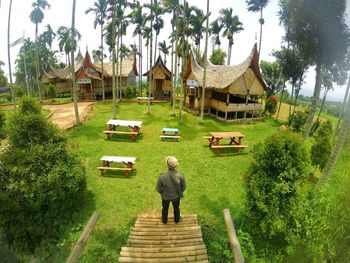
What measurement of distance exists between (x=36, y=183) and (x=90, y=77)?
28.3 m

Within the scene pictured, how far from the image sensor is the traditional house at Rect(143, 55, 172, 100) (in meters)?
35.8

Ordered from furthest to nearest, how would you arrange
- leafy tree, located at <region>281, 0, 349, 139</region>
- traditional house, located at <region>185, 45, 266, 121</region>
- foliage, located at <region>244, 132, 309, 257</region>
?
traditional house, located at <region>185, 45, 266, 121</region> → leafy tree, located at <region>281, 0, 349, 139</region> → foliage, located at <region>244, 132, 309, 257</region>

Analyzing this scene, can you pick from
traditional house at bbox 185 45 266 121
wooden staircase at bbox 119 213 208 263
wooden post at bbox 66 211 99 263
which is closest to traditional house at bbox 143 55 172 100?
traditional house at bbox 185 45 266 121

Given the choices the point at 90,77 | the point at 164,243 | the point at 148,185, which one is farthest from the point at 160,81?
the point at 164,243

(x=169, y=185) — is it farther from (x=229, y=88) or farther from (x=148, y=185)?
(x=229, y=88)

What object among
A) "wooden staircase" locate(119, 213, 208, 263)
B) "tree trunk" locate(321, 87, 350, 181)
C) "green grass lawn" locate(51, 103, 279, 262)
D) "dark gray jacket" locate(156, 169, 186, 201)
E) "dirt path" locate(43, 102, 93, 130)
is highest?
"tree trunk" locate(321, 87, 350, 181)

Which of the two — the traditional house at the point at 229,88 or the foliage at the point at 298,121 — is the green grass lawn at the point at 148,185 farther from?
the foliage at the point at 298,121

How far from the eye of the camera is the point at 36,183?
8.47m

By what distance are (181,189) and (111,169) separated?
663 centimetres

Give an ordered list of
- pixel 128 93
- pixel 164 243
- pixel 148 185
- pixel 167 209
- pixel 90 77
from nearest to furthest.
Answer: pixel 164 243
pixel 167 209
pixel 148 185
pixel 90 77
pixel 128 93

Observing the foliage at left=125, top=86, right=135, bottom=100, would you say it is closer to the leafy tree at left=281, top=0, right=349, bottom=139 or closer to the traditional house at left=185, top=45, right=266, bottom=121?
the traditional house at left=185, top=45, right=266, bottom=121

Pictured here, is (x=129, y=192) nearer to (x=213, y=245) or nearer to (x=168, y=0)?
(x=213, y=245)

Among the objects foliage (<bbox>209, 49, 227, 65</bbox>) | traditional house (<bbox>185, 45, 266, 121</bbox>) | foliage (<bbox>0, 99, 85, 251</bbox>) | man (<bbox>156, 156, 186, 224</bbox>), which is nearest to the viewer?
man (<bbox>156, 156, 186, 224</bbox>)

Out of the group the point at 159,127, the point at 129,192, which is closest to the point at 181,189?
the point at 129,192
